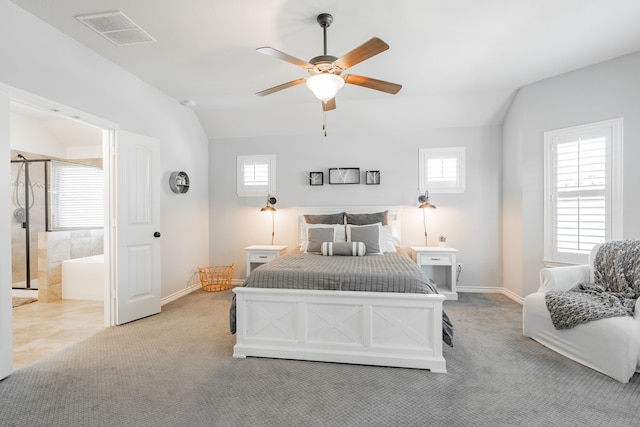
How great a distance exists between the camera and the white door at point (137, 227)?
325cm

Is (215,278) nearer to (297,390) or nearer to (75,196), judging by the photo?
(75,196)

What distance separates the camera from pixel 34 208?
473 cm

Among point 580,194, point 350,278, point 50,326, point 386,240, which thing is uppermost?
point 580,194

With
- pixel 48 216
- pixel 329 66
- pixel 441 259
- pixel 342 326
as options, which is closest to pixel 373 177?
pixel 441 259

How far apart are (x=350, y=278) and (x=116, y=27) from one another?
286cm

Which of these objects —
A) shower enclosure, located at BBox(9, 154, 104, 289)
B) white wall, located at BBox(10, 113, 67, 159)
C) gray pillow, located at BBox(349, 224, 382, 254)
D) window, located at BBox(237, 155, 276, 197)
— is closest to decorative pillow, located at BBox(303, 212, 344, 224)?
gray pillow, located at BBox(349, 224, 382, 254)

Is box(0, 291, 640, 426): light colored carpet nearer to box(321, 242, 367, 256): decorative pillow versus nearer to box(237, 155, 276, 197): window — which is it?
box(321, 242, 367, 256): decorative pillow

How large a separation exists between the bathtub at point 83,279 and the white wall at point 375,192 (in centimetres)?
156

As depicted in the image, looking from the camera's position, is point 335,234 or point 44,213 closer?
point 335,234

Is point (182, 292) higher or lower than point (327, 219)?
lower

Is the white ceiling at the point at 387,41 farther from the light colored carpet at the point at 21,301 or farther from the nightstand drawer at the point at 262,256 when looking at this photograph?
the light colored carpet at the point at 21,301

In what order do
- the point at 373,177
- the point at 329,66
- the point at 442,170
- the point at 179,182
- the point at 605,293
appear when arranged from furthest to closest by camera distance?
the point at 373,177
the point at 442,170
the point at 179,182
the point at 605,293
the point at 329,66

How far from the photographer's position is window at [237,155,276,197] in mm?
4898

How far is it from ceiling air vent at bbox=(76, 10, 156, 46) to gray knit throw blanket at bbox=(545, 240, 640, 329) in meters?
4.25
